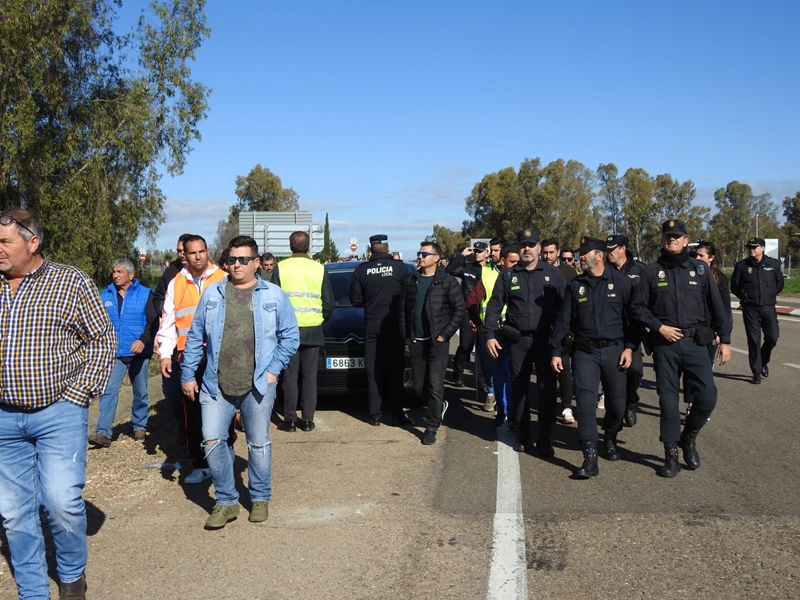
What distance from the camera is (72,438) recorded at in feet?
12.9

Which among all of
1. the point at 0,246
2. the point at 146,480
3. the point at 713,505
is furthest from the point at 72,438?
the point at 713,505

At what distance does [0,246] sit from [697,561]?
13.1 feet

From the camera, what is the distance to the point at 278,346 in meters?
5.46

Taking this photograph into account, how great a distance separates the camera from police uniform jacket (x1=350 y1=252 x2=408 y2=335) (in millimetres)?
8688

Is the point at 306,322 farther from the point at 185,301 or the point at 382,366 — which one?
the point at 185,301

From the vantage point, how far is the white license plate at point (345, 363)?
9172 mm

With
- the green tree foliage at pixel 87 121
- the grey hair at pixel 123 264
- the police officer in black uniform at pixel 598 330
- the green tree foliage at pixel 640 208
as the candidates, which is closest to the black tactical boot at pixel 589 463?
the police officer in black uniform at pixel 598 330

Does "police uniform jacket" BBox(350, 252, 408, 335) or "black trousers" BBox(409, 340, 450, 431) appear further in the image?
"police uniform jacket" BBox(350, 252, 408, 335)

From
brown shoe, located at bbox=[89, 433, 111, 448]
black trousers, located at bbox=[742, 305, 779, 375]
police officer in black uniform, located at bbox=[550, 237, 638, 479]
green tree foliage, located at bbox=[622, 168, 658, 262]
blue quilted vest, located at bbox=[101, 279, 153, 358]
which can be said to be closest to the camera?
police officer in black uniform, located at bbox=[550, 237, 638, 479]

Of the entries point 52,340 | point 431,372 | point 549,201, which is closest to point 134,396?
point 431,372

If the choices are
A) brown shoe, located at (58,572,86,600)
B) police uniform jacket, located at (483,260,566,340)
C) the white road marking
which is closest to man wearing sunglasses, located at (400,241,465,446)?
police uniform jacket, located at (483,260,566,340)

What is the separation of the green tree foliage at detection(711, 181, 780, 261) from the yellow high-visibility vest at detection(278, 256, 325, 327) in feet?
212

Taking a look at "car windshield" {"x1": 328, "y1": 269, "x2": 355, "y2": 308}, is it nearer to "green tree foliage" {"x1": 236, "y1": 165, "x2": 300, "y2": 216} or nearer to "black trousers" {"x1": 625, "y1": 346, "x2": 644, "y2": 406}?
"black trousers" {"x1": 625, "y1": 346, "x2": 644, "y2": 406}

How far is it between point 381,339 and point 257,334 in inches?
139
